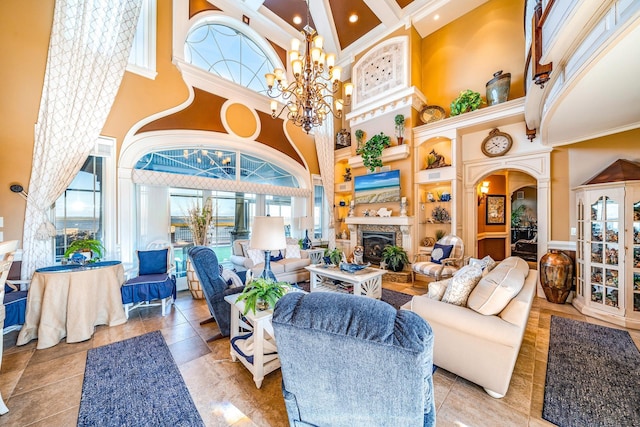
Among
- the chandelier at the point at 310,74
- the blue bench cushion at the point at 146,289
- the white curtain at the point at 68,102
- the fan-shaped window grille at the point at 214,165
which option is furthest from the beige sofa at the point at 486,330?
the white curtain at the point at 68,102

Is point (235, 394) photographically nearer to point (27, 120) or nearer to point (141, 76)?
point (27, 120)

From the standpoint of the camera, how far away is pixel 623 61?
1.83 m

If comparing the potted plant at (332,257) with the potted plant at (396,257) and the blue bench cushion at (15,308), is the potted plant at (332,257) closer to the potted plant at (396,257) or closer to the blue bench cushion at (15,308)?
the potted plant at (396,257)

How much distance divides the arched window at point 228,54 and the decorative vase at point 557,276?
21.5 feet

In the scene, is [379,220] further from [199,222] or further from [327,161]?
[199,222]

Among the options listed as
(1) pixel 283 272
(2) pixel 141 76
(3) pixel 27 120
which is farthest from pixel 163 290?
(2) pixel 141 76

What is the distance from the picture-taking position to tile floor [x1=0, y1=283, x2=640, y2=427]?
1618mm

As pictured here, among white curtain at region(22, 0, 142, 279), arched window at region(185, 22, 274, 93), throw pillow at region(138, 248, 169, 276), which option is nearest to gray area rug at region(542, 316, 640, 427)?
throw pillow at region(138, 248, 169, 276)

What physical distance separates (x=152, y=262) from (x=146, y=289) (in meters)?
0.55

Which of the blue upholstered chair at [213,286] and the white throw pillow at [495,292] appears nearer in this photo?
the white throw pillow at [495,292]

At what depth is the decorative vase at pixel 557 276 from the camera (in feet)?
12.2

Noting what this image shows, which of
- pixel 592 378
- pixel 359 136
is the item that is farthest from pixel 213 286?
pixel 359 136

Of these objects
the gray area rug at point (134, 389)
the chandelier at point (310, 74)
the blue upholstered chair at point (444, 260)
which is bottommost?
the gray area rug at point (134, 389)

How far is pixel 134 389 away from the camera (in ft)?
6.03
